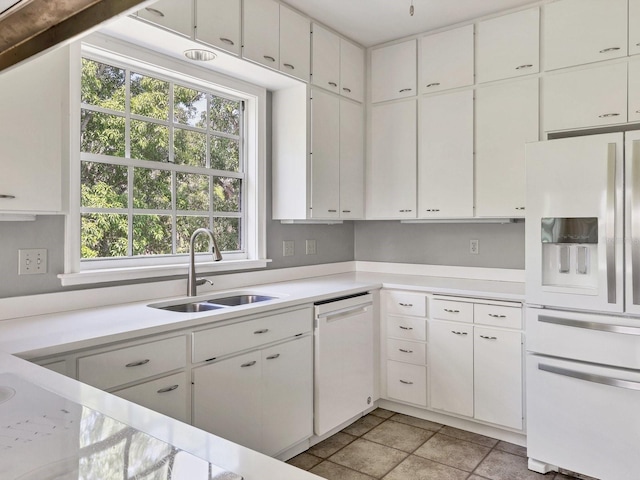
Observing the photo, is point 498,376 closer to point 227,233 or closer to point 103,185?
point 227,233

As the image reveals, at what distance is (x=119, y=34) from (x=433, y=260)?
2.69 meters

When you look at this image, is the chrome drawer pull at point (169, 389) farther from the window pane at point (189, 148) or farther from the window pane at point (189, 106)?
the window pane at point (189, 106)

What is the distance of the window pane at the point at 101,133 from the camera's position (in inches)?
93.4

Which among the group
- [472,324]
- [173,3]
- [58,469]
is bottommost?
[472,324]

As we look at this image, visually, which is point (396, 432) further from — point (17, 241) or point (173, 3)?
point (173, 3)

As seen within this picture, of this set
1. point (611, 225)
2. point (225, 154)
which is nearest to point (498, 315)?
point (611, 225)

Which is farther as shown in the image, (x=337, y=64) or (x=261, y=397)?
(x=337, y=64)

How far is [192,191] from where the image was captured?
2.94 m

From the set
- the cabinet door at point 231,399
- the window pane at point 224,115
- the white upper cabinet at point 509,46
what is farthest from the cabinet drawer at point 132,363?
the white upper cabinet at point 509,46

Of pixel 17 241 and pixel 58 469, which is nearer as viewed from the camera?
pixel 58 469

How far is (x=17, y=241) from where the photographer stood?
2051 millimetres

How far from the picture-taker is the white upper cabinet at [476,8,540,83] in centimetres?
304

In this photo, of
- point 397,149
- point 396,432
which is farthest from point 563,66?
point 396,432

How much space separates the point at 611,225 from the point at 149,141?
2.51 meters
